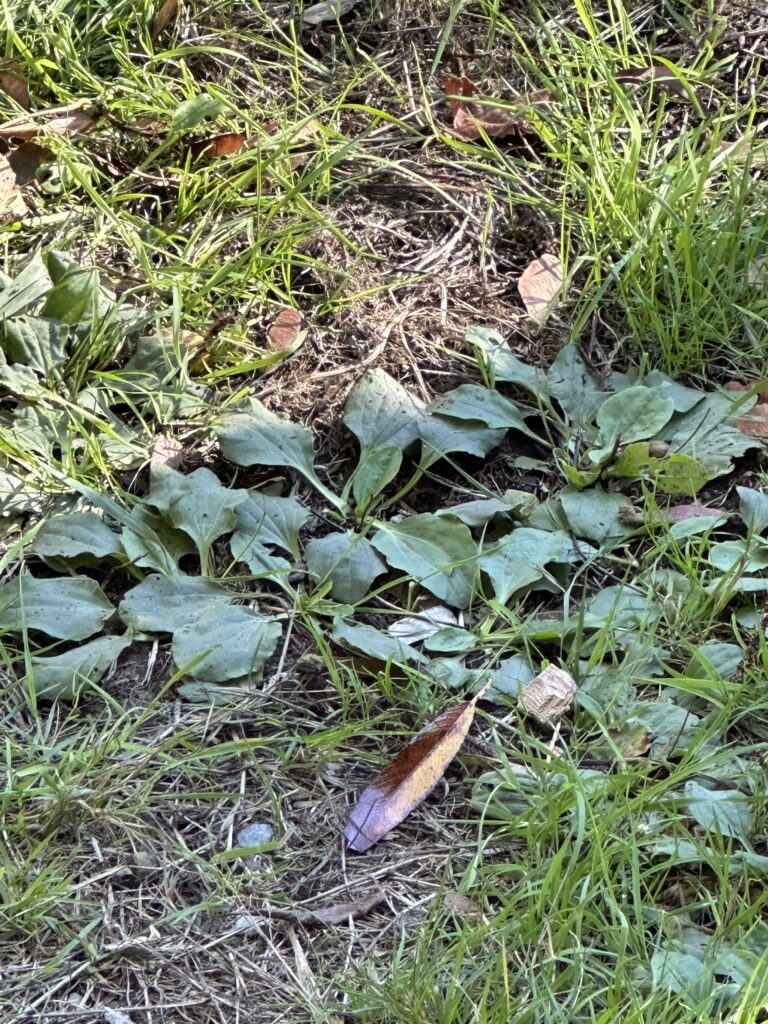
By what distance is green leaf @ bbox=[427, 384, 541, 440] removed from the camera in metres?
2.24

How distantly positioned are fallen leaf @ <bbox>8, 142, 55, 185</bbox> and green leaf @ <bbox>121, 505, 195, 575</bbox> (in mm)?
930

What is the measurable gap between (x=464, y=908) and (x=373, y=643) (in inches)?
18.8

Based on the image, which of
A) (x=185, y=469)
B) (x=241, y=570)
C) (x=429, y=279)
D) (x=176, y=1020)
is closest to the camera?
(x=176, y=1020)

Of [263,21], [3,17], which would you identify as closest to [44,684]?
[3,17]

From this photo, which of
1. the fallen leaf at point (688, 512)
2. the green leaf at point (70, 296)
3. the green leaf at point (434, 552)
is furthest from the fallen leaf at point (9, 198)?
the fallen leaf at point (688, 512)

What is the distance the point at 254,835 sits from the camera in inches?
65.6

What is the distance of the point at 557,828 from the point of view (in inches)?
63.2

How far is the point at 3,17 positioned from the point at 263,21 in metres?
0.62

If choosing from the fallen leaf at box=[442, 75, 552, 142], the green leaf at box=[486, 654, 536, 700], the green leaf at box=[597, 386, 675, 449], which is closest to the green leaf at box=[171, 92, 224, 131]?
the fallen leaf at box=[442, 75, 552, 142]

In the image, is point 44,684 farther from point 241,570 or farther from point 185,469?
point 185,469

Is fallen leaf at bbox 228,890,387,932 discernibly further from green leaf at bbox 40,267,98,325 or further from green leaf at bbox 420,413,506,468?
green leaf at bbox 40,267,98,325

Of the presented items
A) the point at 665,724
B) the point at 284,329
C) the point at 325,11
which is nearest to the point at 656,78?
the point at 325,11

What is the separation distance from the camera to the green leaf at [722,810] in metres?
1.61

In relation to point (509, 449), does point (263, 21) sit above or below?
above
